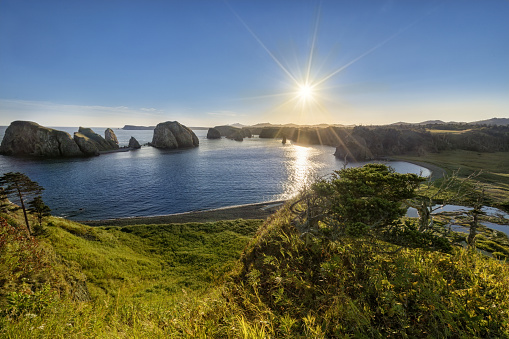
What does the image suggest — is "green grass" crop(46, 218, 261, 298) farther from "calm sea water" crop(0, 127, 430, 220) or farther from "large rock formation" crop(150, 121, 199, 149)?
"large rock formation" crop(150, 121, 199, 149)

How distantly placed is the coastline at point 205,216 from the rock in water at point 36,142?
83.3 m

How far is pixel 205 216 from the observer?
3058cm

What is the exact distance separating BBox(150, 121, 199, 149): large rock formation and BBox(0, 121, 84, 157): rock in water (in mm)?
46402

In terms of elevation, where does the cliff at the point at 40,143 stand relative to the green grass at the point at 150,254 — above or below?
above

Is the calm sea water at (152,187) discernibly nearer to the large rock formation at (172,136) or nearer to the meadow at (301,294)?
the meadow at (301,294)

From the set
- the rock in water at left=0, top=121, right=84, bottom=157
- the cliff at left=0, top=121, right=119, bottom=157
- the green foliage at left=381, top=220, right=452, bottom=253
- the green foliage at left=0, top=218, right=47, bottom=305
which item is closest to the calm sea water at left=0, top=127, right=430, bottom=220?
the rock in water at left=0, top=121, right=84, bottom=157

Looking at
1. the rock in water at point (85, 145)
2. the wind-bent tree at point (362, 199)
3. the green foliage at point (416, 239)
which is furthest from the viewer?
the rock in water at point (85, 145)

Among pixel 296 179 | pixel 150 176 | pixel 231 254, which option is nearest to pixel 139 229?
pixel 231 254

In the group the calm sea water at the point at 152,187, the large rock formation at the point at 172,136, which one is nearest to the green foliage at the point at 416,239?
the calm sea water at the point at 152,187

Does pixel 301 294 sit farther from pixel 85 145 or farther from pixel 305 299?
pixel 85 145

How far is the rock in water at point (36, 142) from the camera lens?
84188 mm

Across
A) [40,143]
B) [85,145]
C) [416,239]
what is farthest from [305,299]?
[40,143]

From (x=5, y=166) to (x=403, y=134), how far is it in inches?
6539

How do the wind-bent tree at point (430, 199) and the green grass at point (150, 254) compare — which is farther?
the green grass at point (150, 254)
